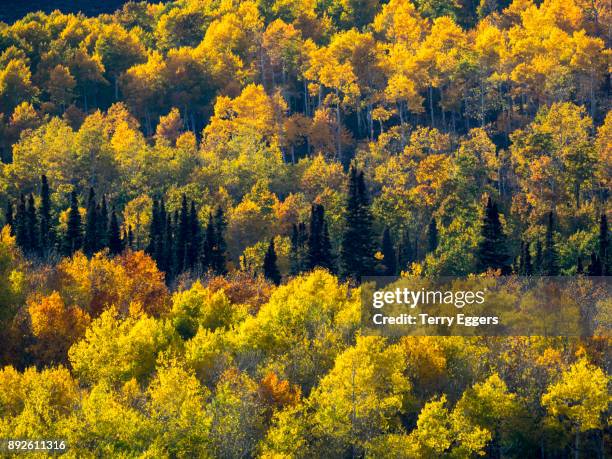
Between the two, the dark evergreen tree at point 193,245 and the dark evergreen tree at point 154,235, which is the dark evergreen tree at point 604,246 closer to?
the dark evergreen tree at point 193,245

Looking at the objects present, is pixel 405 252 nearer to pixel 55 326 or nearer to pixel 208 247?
pixel 208 247

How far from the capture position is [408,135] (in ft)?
614

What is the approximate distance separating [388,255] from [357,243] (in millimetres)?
6292

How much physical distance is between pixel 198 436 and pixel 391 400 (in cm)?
1399

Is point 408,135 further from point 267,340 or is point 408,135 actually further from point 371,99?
point 267,340

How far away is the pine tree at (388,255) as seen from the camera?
144 m

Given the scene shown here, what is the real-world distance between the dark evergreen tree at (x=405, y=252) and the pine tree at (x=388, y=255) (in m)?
0.66

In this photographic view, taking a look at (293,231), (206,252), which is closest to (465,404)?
(206,252)

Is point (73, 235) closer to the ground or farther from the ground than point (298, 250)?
farther from the ground

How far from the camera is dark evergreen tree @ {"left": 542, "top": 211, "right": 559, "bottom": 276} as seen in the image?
132000 millimetres

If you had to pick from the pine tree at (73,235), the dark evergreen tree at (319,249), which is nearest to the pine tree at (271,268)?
the dark evergreen tree at (319,249)

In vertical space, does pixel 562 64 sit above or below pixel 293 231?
above

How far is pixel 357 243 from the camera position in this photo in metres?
141

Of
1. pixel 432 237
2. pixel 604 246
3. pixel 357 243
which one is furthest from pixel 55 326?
pixel 604 246
